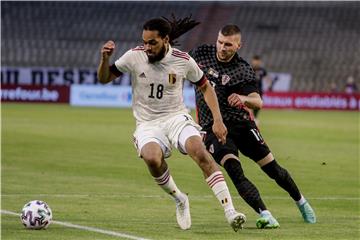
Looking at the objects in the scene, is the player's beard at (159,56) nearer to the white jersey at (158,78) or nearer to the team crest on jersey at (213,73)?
the white jersey at (158,78)

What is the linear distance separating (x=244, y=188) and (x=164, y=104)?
1251 mm

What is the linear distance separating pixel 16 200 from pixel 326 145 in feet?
42.0

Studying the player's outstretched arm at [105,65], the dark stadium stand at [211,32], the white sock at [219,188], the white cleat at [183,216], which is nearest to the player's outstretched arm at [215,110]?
the white sock at [219,188]

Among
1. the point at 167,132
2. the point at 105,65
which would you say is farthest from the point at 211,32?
the point at 105,65

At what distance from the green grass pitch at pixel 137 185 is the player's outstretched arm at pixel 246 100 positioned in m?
1.29

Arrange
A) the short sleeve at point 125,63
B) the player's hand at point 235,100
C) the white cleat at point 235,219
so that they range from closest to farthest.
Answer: the white cleat at point 235,219, the short sleeve at point 125,63, the player's hand at point 235,100

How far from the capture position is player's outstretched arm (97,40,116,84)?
948 cm

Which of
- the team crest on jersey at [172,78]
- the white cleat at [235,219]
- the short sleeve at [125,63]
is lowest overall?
the white cleat at [235,219]

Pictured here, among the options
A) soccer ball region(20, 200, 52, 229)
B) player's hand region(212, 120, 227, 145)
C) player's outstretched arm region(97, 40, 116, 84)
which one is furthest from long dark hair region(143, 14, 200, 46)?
soccer ball region(20, 200, 52, 229)

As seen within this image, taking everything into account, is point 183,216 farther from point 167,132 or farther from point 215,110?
point 215,110

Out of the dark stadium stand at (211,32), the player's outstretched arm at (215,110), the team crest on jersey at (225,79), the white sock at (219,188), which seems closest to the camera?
the white sock at (219,188)

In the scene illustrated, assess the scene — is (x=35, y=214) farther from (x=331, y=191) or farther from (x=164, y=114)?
(x=331, y=191)

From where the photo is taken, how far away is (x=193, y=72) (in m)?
10.2

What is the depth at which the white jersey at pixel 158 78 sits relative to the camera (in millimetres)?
10094
